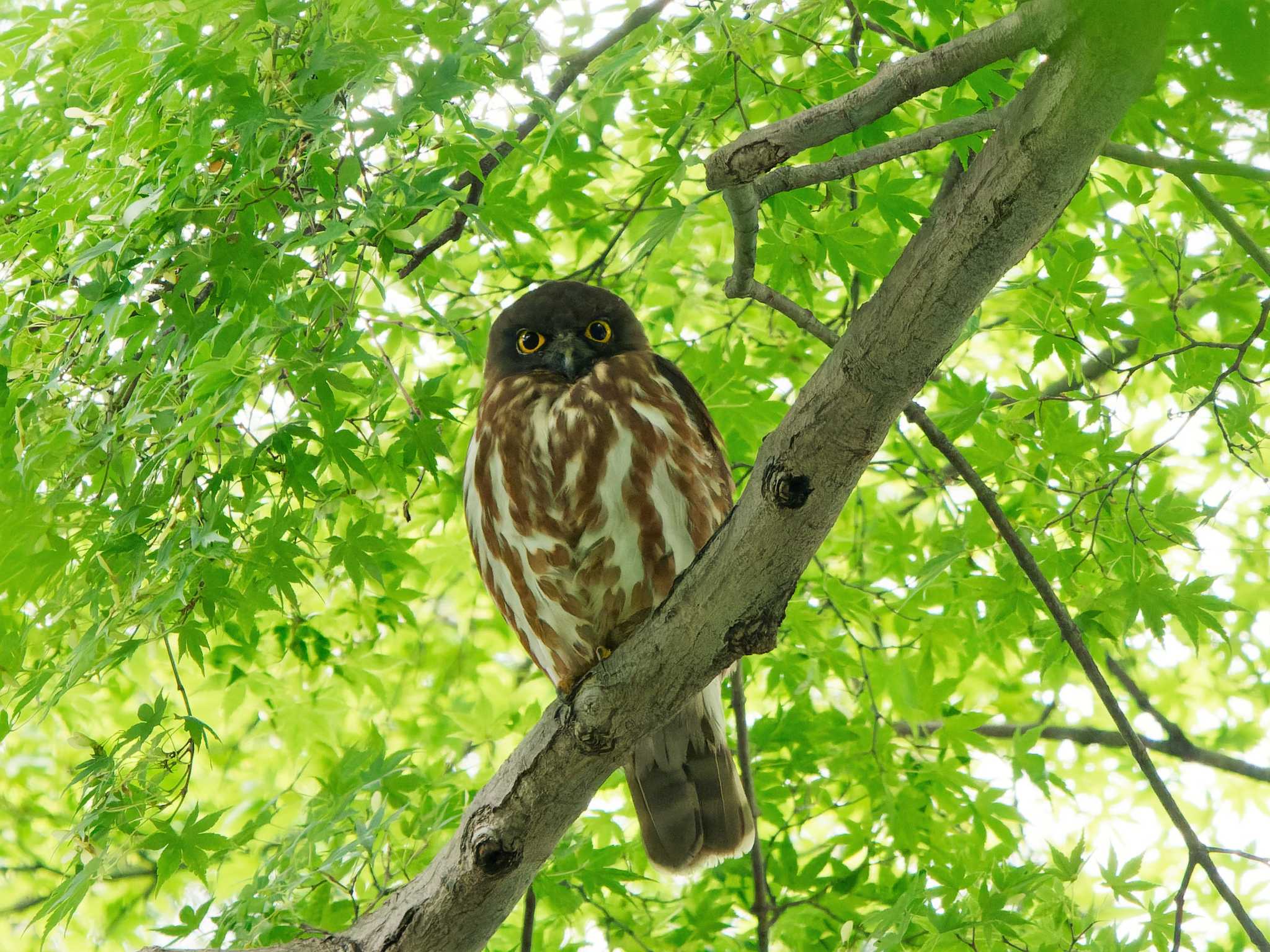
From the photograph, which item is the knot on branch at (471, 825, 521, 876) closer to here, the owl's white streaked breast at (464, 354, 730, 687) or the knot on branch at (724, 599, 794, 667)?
the owl's white streaked breast at (464, 354, 730, 687)

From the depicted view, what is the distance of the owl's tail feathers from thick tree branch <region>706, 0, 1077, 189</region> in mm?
2351

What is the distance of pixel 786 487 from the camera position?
249cm

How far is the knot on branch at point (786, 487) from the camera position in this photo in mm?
2482

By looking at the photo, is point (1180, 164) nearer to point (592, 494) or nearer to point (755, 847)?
point (592, 494)

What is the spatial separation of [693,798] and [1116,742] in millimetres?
3162

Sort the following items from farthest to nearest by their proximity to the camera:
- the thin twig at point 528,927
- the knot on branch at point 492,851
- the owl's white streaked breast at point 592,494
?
the thin twig at point 528,927 < the owl's white streaked breast at point 592,494 < the knot on branch at point 492,851

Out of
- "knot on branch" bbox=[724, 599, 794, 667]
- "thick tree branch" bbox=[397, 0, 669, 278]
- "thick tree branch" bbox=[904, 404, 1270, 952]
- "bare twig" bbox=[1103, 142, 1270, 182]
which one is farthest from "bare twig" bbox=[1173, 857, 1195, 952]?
"thick tree branch" bbox=[397, 0, 669, 278]

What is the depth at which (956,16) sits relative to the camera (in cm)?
354

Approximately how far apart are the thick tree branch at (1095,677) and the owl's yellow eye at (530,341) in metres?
1.43

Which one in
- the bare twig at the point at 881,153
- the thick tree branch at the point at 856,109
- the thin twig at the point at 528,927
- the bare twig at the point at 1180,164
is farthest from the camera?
the thin twig at the point at 528,927

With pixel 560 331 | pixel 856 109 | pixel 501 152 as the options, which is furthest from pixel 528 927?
pixel 856 109

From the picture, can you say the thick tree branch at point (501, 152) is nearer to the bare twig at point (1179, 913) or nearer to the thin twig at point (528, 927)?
the thin twig at point (528, 927)

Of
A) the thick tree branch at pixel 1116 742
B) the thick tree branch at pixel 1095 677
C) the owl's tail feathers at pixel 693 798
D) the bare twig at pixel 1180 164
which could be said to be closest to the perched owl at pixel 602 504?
the owl's tail feathers at pixel 693 798

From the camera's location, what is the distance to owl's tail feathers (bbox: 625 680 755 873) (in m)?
4.03
